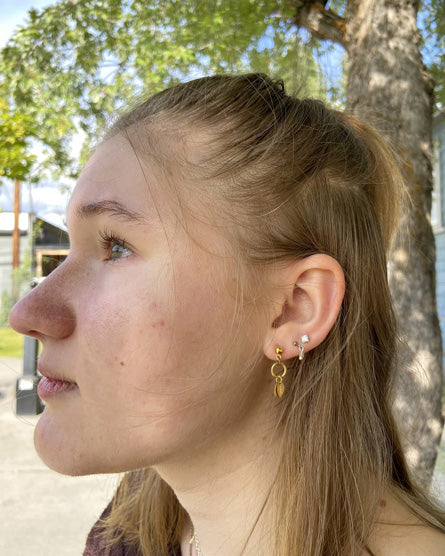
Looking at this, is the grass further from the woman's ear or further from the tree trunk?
the woman's ear

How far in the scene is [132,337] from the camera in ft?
4.37

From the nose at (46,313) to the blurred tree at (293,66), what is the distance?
1266 mm

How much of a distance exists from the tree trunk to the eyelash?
2295 millimetres

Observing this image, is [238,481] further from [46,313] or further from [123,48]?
[123,48]

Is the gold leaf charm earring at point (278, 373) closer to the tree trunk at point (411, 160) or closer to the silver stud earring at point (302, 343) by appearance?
the silver stud earring at point (302, 343)

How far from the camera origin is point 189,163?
1.47m

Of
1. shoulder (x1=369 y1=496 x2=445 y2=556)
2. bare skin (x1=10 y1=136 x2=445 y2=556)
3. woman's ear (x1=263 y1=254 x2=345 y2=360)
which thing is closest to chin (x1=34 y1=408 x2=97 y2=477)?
bare skin (x1=10 y1=136 x2=445 y2=556)

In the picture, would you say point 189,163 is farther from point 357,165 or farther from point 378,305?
point 378,305

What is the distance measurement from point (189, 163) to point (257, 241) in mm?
265

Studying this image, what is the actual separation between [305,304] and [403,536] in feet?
1.94

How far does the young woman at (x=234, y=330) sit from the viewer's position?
133 centimetres

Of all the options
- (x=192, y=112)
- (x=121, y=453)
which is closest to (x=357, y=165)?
(x=192, y=112)

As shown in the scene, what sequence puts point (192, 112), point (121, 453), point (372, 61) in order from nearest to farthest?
point (121, 453)
point (192, 112)
point (372, 61)

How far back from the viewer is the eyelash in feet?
4.55
